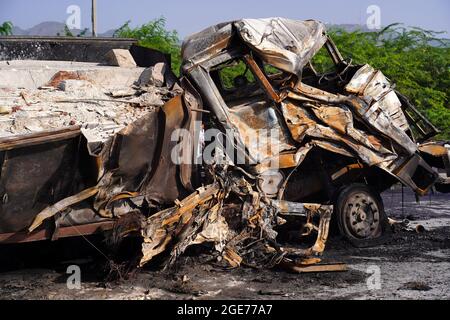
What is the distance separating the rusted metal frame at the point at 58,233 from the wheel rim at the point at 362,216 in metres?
2.79

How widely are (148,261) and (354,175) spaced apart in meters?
2.71

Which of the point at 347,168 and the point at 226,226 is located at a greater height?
the point at 347,168

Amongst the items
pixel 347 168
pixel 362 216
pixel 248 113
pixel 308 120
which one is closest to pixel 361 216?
pixel 362 216

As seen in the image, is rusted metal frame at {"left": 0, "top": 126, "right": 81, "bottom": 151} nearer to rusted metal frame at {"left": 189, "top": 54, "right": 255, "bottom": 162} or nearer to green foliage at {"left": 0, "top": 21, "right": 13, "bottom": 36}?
rusted metal frame at {"left": 189, "top": 54, "right": 255, "bottom": 162}

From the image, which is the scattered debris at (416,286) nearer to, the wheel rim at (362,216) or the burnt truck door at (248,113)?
the wheel rim at (362,216)

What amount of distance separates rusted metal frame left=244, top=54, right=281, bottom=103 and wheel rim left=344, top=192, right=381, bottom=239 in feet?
4.81

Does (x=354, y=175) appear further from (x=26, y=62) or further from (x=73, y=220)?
(x=26, y=62)

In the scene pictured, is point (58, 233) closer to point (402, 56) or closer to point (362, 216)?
point (362, 216)

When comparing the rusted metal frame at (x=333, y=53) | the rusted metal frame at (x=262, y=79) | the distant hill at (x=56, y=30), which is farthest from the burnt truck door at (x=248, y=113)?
the distant hill at (x=56, y=30)

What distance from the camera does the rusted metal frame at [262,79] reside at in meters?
7.30

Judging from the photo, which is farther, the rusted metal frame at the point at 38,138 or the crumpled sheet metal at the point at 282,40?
the crumpled sheet metal at the point at 282,40

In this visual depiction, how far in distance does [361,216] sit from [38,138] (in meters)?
3.74

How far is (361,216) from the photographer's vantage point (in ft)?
26.1

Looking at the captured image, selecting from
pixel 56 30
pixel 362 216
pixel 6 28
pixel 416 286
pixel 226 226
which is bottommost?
pixel 416 286
